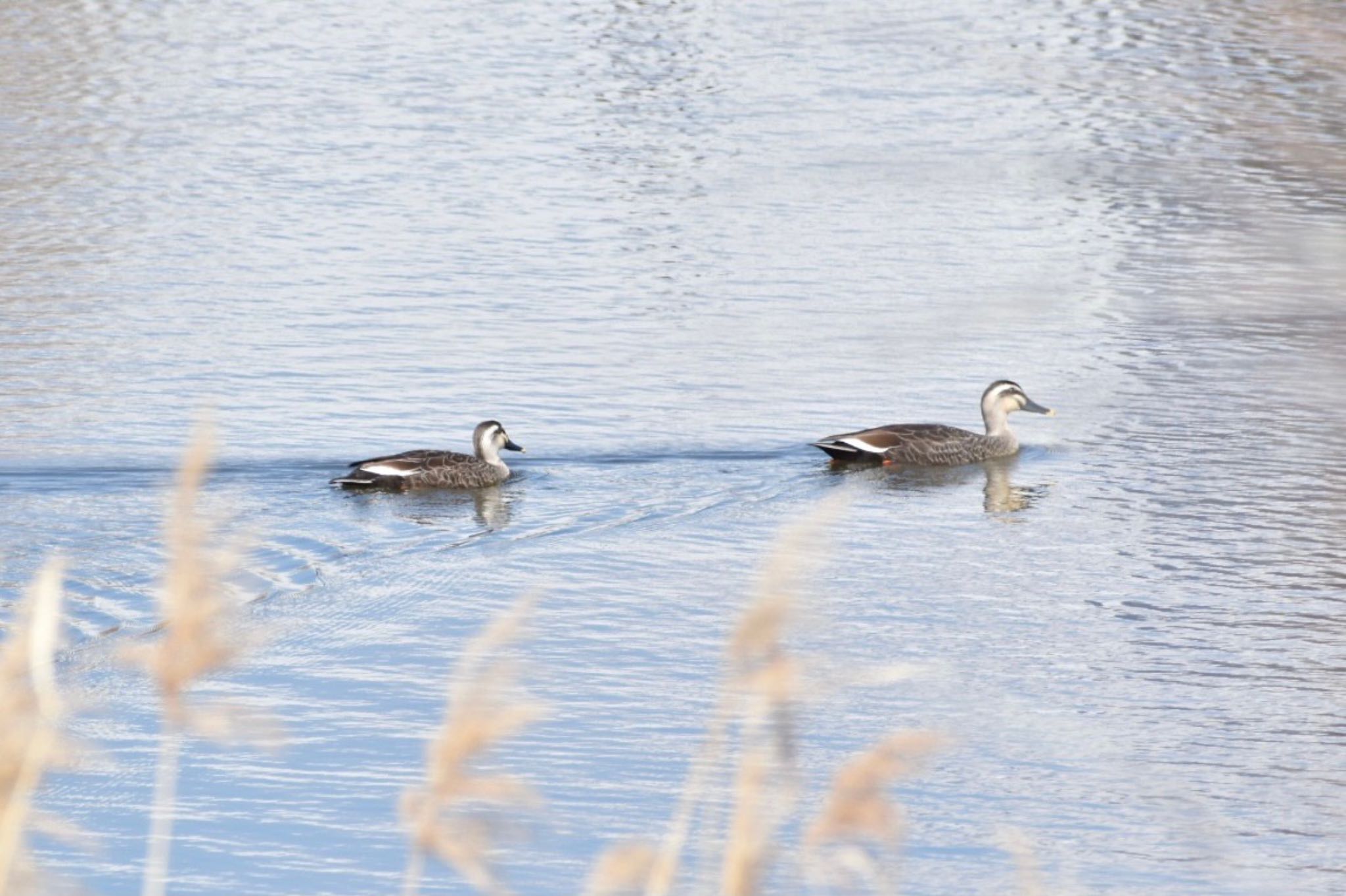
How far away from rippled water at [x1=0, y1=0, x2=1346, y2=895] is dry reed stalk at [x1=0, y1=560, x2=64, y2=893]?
1108mm

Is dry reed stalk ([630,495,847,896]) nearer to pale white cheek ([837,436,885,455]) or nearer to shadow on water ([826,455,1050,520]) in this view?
shadow on water ([826,455,1050,520])

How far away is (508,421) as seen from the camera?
1606cm

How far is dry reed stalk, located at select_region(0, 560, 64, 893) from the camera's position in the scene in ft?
8.97

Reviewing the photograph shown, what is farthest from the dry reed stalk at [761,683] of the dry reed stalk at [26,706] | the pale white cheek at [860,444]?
the pale white cheek at [860,444]

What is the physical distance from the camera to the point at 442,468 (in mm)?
14555

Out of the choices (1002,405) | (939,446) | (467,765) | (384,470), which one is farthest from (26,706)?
(1002,405)

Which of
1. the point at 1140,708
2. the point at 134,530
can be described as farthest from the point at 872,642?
the point at 134,530

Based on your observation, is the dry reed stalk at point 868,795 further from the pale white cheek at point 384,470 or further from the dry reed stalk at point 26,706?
the pale white cheek at point 384,470

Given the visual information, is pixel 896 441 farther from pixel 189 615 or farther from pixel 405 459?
pixel 189 615

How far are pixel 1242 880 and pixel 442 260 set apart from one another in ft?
44.2

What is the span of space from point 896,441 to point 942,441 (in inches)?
19.0

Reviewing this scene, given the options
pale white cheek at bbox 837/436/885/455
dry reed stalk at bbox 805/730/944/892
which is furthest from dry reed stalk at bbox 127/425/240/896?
pale white cheek at bbox 837/436/885/455

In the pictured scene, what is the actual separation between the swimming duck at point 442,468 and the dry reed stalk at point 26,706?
11.1m

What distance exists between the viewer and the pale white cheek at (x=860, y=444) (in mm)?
15172
